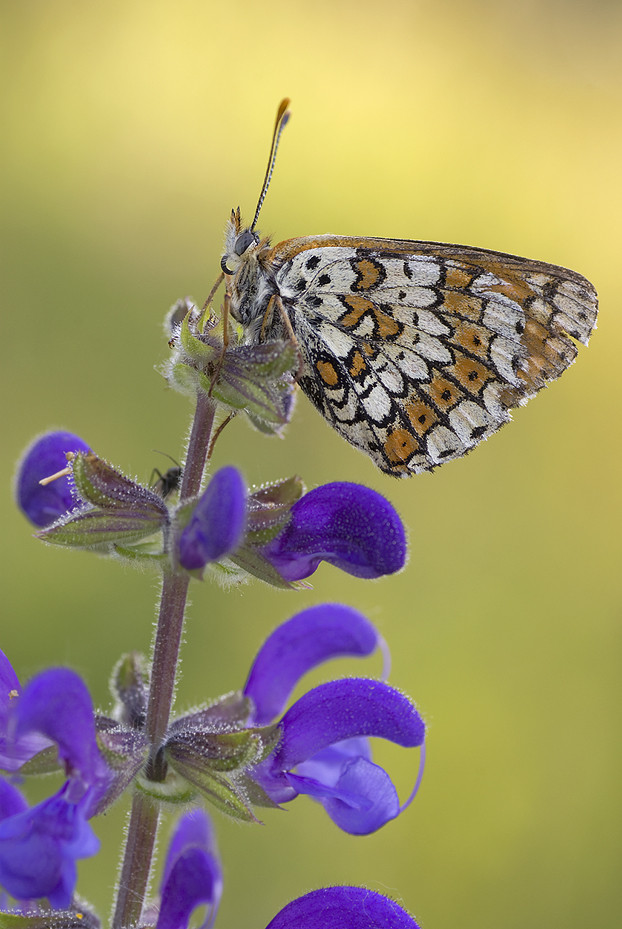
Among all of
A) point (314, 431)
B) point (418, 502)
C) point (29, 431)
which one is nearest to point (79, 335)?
point (29, 431)

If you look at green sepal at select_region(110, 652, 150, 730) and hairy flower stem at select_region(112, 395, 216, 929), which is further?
green sepal at select_region(110, 652, 150, 730)

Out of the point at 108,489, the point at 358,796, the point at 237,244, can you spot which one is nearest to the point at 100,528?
the point at 108,489

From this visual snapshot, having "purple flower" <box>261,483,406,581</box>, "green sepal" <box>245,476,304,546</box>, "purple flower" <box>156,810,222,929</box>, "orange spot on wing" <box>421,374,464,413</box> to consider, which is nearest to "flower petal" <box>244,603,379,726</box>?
"purple flower" <box>261,483,406,581</box>

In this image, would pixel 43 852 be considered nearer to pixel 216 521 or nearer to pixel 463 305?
pixel 216 521

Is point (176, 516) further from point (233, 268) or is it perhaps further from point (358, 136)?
point (358, 136)

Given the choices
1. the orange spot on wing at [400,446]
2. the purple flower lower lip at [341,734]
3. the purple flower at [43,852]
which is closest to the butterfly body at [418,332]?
the orange spot on wing at [400,446]

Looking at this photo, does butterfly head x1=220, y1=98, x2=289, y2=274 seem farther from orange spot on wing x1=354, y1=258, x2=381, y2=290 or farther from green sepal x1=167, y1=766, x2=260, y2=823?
green sepal x1=167, y1=766, x2=260, y2=823
